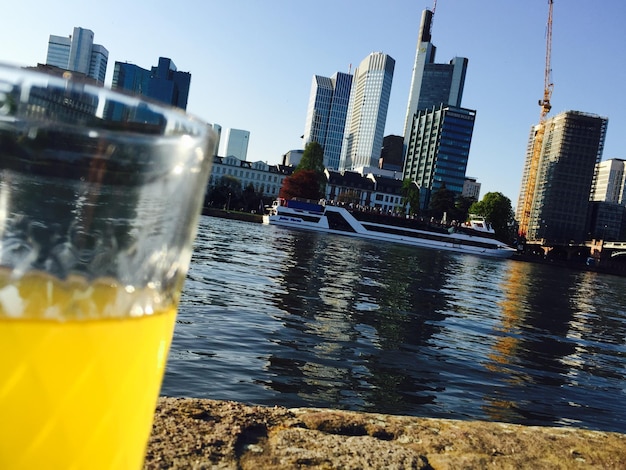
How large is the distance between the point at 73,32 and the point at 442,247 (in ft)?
512

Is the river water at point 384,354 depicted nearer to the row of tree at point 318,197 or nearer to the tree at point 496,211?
the row of tree at point 318,197

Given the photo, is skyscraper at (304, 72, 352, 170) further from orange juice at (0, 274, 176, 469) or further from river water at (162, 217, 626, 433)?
orange juice at (0, 274, 176, 469)

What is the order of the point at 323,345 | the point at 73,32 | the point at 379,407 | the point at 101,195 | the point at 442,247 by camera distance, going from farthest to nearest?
1. the point at 73,32
2. the point at 442,247
3. the point at 323,345
4. the point at 379,407
5. the point at 101,195

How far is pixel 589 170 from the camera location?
109250 mm

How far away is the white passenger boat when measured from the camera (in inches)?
2175

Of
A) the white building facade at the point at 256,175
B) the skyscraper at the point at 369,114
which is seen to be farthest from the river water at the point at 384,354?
the skyscraper at the point at 369,114

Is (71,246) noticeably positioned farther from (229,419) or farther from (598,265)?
(598,265)

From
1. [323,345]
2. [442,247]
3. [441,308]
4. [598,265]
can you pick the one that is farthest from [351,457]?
[598,265]

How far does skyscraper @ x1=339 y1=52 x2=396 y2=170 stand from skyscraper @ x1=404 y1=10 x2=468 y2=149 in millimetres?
10263

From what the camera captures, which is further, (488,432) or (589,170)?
(589,170)

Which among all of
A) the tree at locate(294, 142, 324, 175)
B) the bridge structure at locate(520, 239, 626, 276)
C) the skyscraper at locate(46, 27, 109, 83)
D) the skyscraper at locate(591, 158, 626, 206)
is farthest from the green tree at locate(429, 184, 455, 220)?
the skyscraper at locate(46, 27, 109, 83)

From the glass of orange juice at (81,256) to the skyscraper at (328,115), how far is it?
153 metres

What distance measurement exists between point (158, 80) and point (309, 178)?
352ft

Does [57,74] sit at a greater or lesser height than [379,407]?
greater
